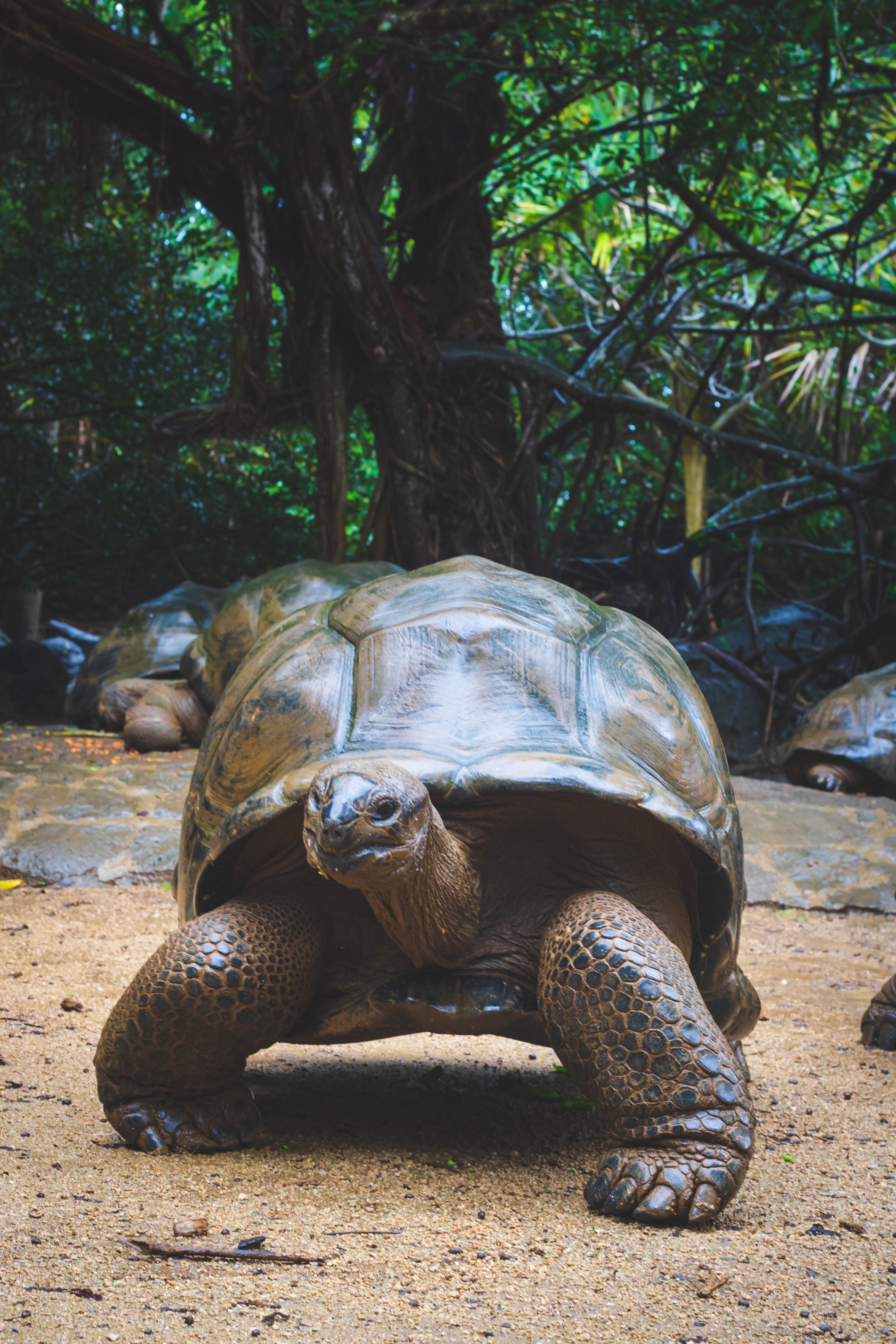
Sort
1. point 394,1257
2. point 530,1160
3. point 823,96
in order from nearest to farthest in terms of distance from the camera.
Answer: point 394,1257
point 530,1160
point 823,96

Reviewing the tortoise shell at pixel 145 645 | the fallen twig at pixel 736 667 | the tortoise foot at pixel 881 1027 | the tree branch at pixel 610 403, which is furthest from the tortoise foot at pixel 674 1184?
the fallen twig at pixel 736 667

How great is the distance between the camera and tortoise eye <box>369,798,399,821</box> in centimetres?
162

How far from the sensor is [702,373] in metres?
12.7

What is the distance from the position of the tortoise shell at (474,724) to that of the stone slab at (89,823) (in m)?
2.39

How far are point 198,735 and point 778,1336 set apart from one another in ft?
19.8

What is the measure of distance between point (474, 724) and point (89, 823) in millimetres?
3267

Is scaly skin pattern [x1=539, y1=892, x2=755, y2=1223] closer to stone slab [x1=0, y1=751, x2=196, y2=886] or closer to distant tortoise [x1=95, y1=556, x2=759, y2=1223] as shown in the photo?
distant tortoise [x1=95, y1=556, x2=759, y2=1223]

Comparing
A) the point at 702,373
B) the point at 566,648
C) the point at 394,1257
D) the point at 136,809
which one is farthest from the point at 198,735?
the point at 702,373

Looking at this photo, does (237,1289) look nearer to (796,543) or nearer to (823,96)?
(823,96)

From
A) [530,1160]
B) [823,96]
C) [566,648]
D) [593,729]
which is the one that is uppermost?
[823,96]

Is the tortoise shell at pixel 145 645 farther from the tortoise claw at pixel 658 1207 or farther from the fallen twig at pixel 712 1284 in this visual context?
the fallen twig at pixel 712 1284

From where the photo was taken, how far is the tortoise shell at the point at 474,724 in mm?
1904

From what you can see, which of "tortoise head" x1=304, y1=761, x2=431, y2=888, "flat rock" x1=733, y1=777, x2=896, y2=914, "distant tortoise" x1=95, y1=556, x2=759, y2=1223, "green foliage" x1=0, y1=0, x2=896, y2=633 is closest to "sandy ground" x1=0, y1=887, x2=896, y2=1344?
"distant tortoise" x1=95, y1=556, x2=759, y2=1223

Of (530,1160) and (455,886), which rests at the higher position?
(455,886)
